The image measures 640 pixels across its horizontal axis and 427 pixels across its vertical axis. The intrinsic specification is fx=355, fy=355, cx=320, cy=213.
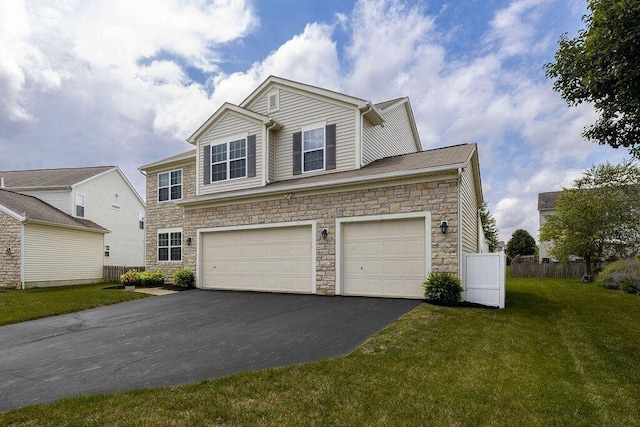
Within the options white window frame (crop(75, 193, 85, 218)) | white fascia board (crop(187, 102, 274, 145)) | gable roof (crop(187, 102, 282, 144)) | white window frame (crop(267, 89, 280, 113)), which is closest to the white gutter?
gable roof (crop(187, 102, 282, 144))

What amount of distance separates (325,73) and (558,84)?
10731mm

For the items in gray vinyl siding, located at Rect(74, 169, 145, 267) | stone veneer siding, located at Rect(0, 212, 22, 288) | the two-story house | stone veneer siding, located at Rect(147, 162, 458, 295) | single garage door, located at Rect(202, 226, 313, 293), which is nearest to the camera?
stone veneer siding, located at Rect(147, 162, 458, 295)

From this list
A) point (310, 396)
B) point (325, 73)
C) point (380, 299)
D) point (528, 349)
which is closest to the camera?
point (310, 396)

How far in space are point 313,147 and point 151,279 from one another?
9.13 metres

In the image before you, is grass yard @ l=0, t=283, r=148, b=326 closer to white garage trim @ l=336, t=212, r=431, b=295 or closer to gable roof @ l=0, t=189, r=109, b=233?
gable roof @ l=0, t=189, r=109, b=233

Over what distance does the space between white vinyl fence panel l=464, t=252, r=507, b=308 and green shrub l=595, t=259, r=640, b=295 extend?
9.03 m

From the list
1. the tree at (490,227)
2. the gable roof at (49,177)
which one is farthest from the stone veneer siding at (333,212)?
the tree at (490,227)

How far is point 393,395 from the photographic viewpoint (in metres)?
3.92

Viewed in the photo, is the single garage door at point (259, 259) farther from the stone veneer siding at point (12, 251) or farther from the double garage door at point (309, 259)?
the stone veneer siding at point (12, 251)

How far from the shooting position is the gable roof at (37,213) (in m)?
17.7

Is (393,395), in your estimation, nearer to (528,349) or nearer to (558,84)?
(528,349)

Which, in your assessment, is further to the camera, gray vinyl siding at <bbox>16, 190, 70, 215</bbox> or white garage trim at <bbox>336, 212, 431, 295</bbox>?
gray vinyl siding at <bbox>16, 190, 70, 215</bbox>

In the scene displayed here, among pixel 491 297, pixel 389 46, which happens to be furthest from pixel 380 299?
pixel 389 46

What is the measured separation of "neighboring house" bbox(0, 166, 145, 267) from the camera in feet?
73.6
